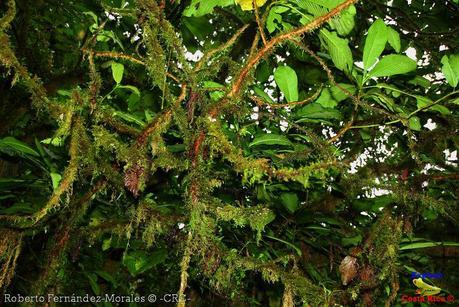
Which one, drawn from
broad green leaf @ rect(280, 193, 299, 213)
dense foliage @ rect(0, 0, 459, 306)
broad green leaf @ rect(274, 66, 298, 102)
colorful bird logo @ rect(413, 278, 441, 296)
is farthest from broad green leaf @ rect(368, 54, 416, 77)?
colorful bird logo @ rect(413, 278, 441, 296)

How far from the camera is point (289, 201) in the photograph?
1.06 m

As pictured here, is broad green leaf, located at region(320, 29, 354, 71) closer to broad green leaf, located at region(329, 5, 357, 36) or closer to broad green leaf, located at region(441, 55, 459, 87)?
broad green leaf, located at region(329, 5, 357, 36)

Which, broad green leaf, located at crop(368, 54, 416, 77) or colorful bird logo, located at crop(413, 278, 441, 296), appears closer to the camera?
broad green leaf, located at crop(368, 54, 416, 77)

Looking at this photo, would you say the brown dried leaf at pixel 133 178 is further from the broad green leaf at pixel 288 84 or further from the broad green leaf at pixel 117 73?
the broad green leaf at pixel 288 84

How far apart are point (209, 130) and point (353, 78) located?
37cm

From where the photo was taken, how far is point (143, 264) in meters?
1.18

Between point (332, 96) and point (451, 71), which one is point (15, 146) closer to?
point (332, 96)

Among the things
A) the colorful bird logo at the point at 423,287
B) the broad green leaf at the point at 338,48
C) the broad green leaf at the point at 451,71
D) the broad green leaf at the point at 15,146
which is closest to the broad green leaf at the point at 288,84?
the broad green leaf at the point at 338,48

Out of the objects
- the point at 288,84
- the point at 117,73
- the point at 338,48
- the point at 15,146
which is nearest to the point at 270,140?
the point at 288,84

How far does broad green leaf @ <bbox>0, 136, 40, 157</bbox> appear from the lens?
0.86 metres

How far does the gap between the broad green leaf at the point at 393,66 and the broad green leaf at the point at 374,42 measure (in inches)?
0.8

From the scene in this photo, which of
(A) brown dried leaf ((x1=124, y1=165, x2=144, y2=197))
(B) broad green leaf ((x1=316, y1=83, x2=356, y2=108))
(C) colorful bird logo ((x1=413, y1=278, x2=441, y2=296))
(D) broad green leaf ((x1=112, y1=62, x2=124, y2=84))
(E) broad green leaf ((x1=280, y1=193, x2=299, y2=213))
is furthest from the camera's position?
(C) colorful bird logo ((x1=413, y1=278, x2=441, y2=296))

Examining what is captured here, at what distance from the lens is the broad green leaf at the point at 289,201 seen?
1060 mm

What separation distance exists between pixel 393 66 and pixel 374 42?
0.21 feet
